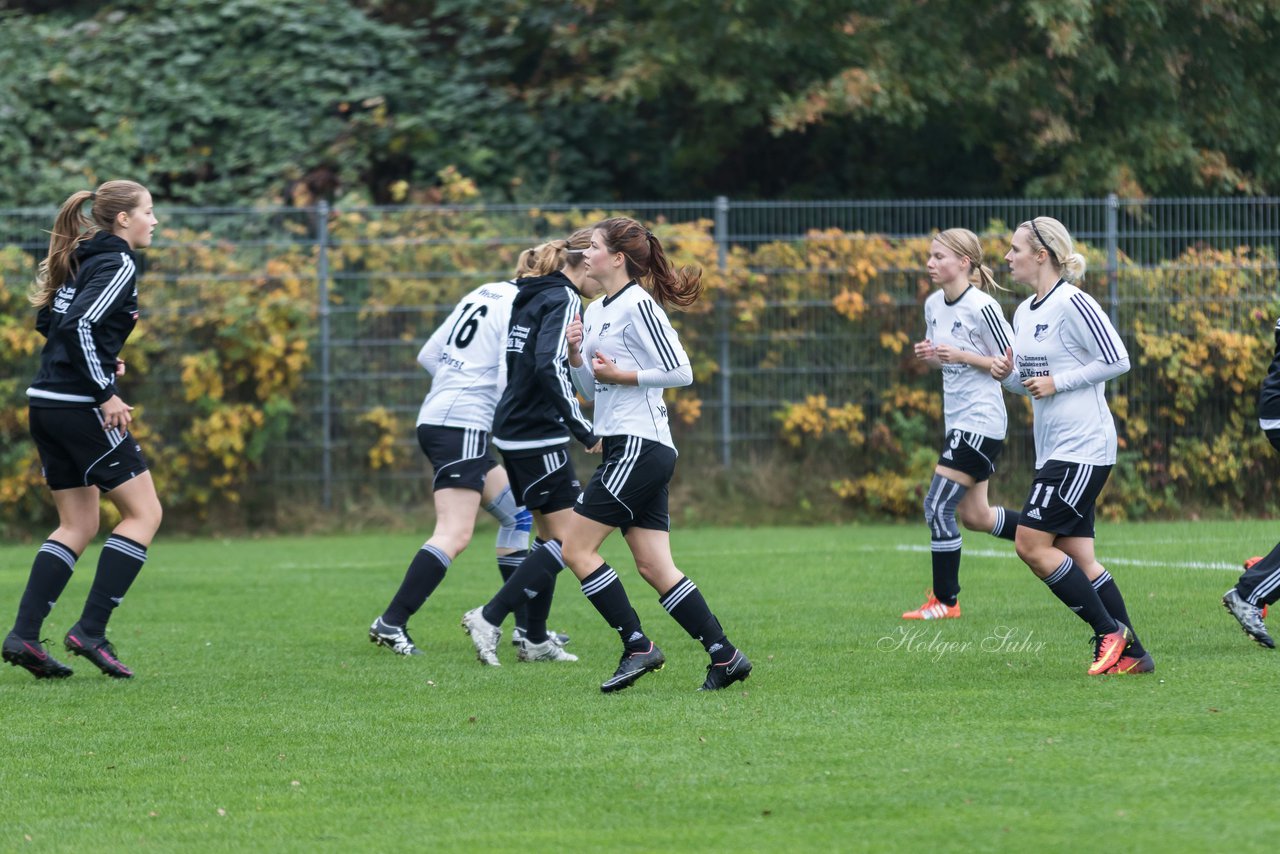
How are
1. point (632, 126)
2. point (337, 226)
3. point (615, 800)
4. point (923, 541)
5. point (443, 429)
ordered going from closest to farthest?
point (615, 800) < point (443, 429) < point (923, 541) < point (337, 226) < point (632, 126)

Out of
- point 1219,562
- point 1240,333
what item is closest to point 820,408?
point 1240,333

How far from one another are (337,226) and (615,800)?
425 inches

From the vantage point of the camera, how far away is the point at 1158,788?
15.8 ft

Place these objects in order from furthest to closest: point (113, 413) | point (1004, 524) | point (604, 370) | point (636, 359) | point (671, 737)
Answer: point (1004, 524)
point (113, 413)
point (636, 359)
point (604, 370)
point (671, 737)

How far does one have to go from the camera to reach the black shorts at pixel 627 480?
638 centimetres

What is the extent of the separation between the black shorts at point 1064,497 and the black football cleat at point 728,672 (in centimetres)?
129

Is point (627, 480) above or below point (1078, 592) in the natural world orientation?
above

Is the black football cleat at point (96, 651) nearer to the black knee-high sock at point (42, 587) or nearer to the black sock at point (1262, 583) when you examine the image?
the black knee-high sock at point (42, 587)

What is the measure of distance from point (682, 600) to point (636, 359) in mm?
943

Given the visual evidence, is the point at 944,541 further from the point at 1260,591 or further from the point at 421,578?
the point at 421,578

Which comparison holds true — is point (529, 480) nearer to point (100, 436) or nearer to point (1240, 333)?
point (100, 436)

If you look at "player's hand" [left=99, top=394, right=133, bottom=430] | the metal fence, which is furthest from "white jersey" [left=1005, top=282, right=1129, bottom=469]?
the metal fence

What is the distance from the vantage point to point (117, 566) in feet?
24.3

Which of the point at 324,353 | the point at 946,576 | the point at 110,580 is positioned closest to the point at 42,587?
the point at 110,580
